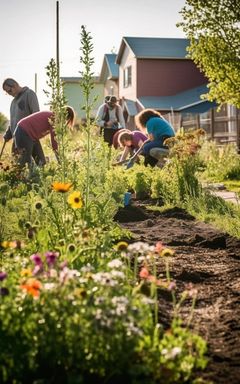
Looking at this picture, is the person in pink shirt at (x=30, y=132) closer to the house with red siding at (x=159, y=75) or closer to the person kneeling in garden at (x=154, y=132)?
the person kneeling in garden at (x=154, y=132)

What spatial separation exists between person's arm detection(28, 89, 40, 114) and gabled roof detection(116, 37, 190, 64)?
24.9m

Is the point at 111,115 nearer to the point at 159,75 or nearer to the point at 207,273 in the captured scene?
the point at 207,273

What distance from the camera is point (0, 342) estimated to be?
259 centimetres

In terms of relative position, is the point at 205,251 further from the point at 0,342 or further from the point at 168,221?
the point at 0,342

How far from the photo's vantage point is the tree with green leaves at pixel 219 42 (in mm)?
12055

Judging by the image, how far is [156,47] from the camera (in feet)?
123

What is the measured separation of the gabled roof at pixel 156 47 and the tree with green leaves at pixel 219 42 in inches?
954

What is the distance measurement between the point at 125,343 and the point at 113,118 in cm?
1341

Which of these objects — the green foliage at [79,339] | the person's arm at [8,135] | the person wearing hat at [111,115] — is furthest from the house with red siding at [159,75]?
the green foliage at [79,339]

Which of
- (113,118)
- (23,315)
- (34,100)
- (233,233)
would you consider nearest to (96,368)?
(23,315)

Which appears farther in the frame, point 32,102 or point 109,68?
point 109,68

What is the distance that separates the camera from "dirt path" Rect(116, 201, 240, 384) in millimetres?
3179

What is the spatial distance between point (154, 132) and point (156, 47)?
25587 mm

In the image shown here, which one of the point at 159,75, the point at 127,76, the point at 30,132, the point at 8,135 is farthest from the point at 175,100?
the point at 30,132
